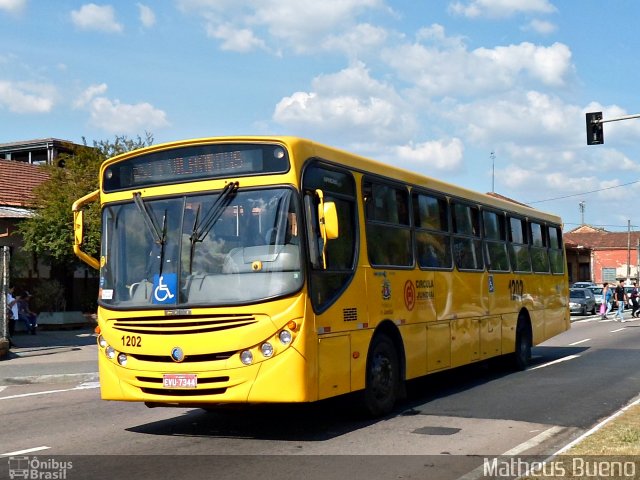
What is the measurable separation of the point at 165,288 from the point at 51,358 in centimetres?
1256

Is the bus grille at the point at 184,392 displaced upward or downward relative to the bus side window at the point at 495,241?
downward

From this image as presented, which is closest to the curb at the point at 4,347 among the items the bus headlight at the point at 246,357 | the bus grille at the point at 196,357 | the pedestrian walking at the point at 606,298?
the bus grille at the point at 196,357

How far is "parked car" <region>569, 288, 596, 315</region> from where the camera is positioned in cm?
4575

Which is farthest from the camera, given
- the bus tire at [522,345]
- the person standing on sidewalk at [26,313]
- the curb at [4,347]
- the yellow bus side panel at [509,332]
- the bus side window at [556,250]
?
the person standing on sidewalk at [26,313]

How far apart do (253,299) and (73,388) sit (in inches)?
303

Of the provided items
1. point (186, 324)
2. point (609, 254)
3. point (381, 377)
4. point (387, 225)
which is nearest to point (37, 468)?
point (186, 324)

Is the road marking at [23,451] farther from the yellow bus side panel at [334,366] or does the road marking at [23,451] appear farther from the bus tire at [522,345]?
the bus tire at [522,345]

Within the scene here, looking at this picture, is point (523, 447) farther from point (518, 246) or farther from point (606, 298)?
point (606, 298)

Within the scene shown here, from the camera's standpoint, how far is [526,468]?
23.6ft

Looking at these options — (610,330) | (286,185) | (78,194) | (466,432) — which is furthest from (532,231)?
(78,194)

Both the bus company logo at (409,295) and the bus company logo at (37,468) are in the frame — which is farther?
the bus company logo at (409,295)

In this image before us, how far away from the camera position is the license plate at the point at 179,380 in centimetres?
853

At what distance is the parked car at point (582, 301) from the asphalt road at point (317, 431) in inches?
1273

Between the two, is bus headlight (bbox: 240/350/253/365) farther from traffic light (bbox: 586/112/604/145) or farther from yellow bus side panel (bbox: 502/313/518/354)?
traffic light (bbox: 586/112/604/145)
